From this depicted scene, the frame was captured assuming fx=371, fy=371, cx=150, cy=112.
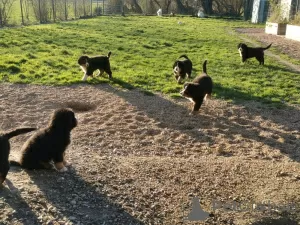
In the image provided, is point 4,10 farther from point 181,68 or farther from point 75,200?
point 75,200

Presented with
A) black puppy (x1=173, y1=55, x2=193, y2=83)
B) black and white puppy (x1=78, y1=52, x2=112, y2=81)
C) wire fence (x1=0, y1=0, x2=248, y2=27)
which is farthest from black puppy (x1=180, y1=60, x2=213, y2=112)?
wire fence (x1=0, y1=0, x2=248, y2=27)

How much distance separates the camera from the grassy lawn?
34.3 ft

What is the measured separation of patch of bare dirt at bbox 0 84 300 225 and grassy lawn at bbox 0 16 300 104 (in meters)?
1.24

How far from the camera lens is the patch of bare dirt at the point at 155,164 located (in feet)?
14.8

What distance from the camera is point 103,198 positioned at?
473 cm

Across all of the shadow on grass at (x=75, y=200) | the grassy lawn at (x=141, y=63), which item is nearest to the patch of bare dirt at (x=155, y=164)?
the shadow on grass at (x=75, y=200)

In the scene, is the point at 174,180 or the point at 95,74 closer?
the point at 174,180

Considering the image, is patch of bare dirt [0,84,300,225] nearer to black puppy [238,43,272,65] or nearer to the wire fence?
black puppy [238,43,272,65]

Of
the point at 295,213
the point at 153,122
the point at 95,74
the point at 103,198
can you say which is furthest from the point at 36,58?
the point at 295,213

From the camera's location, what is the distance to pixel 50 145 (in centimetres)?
505

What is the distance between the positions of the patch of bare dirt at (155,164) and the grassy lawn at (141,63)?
1.24 m

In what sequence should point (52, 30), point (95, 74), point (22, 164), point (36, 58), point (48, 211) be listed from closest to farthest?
point (48, 211)
point (22, 164)
point (95, 74)
point (36, 58)
point (52, 30)

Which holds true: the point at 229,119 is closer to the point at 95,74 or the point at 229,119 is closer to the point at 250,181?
the point at 250,181

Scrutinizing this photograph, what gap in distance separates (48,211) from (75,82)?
654cm
